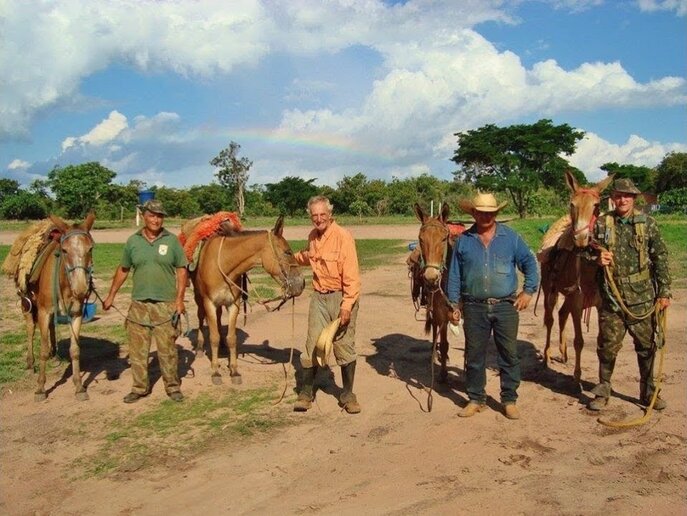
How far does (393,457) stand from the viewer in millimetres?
4621

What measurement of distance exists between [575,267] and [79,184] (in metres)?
38.6

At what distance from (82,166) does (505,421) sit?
4038 cm

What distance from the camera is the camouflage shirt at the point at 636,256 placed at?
524cm

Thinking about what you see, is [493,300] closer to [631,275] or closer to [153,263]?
[631,275]

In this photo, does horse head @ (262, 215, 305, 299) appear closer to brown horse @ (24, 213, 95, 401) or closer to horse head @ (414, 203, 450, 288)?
horse head @ (414, 203, 450, 288)

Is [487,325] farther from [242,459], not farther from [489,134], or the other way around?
[489,134]

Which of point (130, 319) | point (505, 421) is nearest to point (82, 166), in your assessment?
point (130, 319)

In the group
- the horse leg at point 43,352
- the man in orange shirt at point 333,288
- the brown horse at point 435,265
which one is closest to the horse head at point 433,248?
the brown horse at point 435,265

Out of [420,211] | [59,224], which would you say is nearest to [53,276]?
[59,224]

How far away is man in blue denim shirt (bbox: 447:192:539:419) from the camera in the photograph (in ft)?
17.0

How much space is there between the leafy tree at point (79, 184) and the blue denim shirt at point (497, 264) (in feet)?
126

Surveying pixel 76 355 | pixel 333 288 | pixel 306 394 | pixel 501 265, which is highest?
pixel 501 265

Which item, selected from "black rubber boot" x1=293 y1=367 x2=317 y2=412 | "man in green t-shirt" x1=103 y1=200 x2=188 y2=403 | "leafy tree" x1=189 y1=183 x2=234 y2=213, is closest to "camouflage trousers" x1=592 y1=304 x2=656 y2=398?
"black rubber boot" x1=293 y1=367 x2=317 y2=412

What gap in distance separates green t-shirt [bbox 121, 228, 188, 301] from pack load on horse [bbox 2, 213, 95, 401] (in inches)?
18.6
